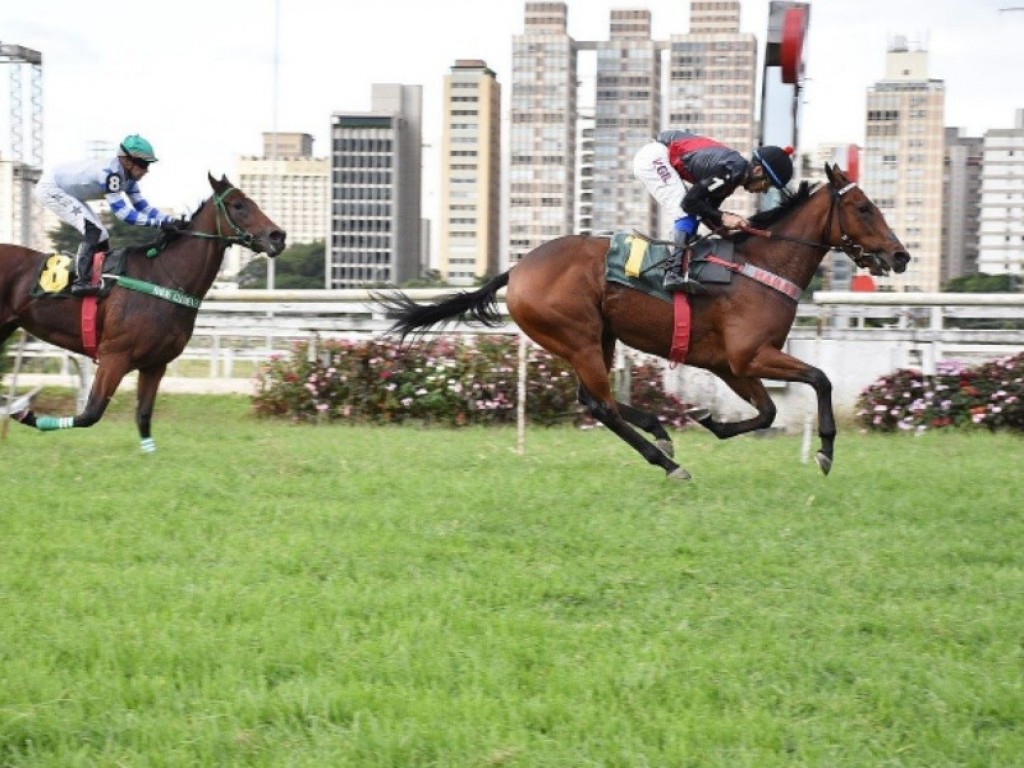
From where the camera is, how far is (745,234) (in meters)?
7.14

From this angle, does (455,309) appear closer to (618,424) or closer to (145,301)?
(618,424)

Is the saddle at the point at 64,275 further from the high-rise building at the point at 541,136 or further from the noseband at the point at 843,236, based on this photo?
the high-rise building at the point at 541,136

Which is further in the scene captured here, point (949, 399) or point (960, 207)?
point (960, 207)

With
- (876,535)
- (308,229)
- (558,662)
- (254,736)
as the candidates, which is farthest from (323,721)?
(308,229)

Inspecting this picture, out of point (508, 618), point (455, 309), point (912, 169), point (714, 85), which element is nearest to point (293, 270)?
point (455, 309)

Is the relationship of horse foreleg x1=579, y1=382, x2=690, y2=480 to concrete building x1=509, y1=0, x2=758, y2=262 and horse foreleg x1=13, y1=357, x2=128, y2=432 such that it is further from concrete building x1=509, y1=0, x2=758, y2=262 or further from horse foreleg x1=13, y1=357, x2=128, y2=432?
concrete building x1=509, y1=0, x2=758, y2=262

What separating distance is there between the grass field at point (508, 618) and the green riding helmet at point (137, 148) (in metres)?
2.09

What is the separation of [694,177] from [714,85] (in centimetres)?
12066

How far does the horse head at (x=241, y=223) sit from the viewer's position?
326 inches

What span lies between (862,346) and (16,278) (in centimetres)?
705

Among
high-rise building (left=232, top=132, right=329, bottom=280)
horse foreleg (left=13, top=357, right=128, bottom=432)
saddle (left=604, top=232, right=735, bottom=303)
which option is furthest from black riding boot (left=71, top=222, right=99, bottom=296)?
high-rise building (left=232, top=132, right=329, bottom=280)

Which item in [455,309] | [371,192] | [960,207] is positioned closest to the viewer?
[455,309]

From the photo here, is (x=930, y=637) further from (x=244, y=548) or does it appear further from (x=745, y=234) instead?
(x=745, y=234)

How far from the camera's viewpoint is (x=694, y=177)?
23.6 ft
